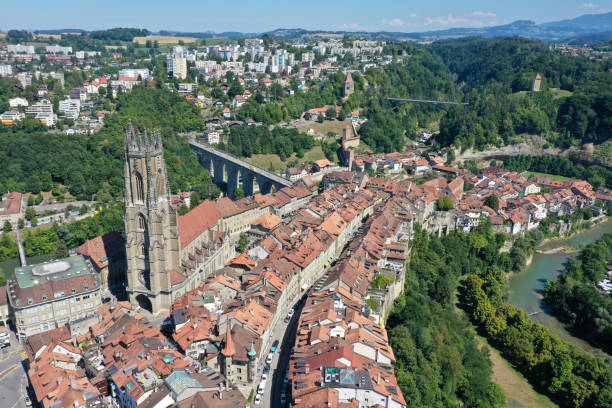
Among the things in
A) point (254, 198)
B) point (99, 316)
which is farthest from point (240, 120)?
point (99, 316)

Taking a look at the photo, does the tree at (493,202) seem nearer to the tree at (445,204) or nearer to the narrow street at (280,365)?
the tree at (445,204)

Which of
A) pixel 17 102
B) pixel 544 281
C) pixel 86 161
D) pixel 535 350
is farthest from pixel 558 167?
pixel 17 102

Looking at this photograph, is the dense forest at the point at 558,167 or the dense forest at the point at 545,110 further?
the dense forest at the point at 545,110

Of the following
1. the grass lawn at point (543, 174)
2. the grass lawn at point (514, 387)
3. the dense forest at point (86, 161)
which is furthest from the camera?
the grass lawn at point (543, 174)

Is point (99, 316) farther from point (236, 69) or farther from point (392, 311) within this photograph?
point (236, 69)

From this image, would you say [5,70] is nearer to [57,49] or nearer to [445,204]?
[57,49]

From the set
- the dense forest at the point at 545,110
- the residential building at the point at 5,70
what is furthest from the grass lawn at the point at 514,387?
the residential building at the point at 5,70
